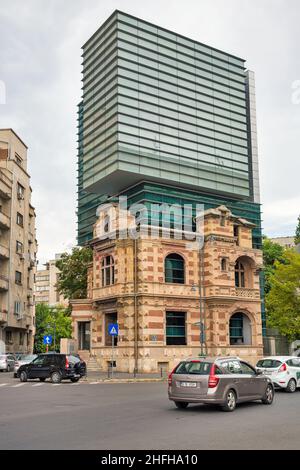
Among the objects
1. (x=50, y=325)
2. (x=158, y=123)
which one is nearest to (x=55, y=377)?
(x=158, y=123)

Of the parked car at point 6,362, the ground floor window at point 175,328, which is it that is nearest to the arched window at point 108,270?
the ground floor window at point 175,328

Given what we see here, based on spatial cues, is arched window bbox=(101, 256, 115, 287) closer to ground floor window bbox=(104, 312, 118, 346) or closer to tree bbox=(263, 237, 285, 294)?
ground floor window bbox=(104, 312, 118, 346)

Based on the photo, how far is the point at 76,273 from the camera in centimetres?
5569

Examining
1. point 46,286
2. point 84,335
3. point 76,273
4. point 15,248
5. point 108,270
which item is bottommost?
point 84,335

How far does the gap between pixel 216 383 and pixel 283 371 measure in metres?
7.97

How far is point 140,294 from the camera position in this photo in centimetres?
3894

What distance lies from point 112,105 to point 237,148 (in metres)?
25.7

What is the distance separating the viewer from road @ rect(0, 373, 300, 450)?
9.77 m

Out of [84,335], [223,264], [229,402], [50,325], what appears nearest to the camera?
[229,402]

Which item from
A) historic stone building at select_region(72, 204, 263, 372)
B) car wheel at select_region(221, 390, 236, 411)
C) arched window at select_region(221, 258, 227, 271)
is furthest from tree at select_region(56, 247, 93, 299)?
car wheel at select_region(221, 390, 236, 411)

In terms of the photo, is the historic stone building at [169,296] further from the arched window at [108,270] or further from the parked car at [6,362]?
the parked car at [6,362]

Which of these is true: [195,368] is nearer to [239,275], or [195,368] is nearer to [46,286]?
[239,275]

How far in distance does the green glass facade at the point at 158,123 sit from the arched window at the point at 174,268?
31.7m

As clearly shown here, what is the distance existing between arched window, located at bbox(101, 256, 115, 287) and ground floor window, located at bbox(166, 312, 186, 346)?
5284mm
